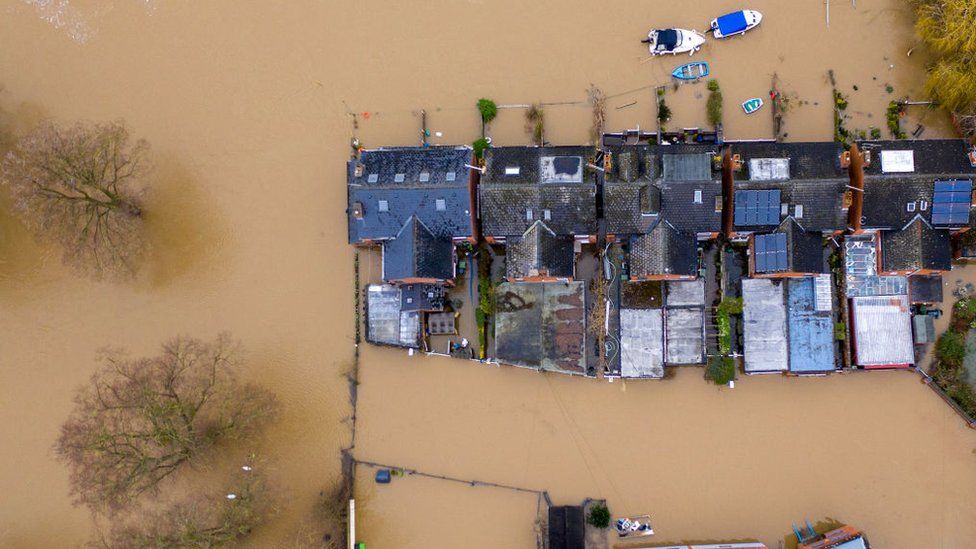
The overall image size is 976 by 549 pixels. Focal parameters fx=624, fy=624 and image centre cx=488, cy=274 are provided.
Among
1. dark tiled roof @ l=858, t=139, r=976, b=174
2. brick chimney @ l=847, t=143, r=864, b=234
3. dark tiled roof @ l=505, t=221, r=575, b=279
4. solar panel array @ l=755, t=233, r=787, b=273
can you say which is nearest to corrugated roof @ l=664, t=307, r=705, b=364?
solar panel array @ l=755, t=233, r=787, b=273

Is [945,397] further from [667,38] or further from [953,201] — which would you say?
[667,38]

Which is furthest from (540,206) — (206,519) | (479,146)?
(206,519)

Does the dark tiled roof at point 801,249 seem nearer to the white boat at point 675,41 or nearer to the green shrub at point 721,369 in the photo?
the green shrub at point 721,369

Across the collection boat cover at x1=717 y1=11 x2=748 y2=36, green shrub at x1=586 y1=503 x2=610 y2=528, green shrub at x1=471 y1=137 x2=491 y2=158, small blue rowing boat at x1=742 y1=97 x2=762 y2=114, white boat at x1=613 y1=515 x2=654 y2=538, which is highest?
boat cover at x1=717 y1=11 x2=748 y2=36

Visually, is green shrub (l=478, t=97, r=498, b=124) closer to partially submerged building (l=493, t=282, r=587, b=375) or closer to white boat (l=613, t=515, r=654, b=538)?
partially submerged building (l=493, t=282, r=587, b=375)

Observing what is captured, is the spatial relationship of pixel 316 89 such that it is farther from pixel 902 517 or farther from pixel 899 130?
pixel 902 517

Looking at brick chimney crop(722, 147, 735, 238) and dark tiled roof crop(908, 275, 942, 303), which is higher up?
brick chimney crop(722, 147, 735, 238)

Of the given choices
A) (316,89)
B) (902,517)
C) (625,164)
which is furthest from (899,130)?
(316,89)

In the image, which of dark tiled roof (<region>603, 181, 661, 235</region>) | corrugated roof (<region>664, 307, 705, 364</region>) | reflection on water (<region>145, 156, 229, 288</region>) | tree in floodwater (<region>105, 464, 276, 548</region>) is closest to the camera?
tree in floodwater (<region>105, 464, 276, 548</region>)
